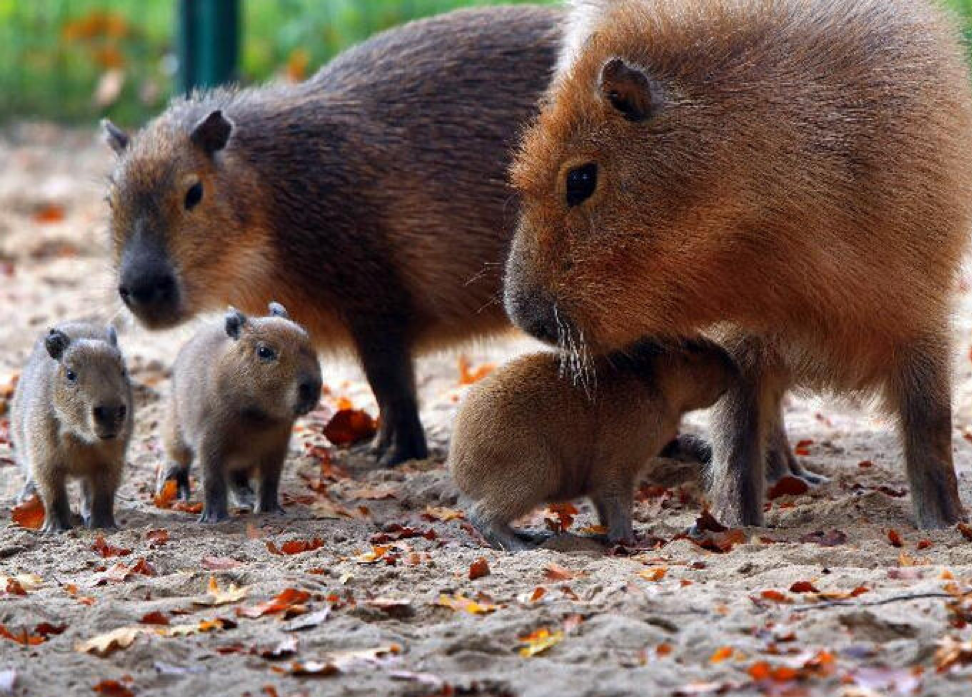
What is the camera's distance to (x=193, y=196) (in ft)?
23.9

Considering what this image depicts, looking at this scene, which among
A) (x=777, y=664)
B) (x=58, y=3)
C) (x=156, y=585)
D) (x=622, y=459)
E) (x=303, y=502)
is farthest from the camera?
(x=58, y=3)

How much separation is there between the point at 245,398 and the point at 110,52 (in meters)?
9.38

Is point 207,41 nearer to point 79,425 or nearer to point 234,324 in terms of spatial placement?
point 234,324

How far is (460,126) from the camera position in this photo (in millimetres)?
7621

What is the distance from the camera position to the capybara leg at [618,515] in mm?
5629

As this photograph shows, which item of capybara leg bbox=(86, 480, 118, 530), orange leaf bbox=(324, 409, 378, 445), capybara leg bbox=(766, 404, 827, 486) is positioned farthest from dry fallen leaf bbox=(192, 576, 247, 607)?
orange leaf bbox=(324, 409, 378, 445)

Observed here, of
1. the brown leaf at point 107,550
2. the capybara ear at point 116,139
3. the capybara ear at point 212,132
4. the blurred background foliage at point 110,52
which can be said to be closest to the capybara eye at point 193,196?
the capybara ear at point 212,132

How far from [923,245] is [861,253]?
0.25 meters

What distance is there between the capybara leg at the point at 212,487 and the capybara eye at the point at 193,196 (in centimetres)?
148

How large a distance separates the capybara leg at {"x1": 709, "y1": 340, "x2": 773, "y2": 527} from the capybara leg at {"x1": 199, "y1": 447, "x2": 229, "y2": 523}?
1.81 m

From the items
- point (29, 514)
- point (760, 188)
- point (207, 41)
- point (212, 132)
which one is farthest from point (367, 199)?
point (207, 41)

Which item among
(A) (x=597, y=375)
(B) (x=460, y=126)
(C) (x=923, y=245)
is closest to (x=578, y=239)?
(A) (x=597, y=375)

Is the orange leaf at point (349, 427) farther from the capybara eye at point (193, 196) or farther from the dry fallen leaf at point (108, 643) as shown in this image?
the dry fallen leaf at point (108, 643)

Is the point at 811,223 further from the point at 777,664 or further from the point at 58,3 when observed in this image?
the point at 58,3
